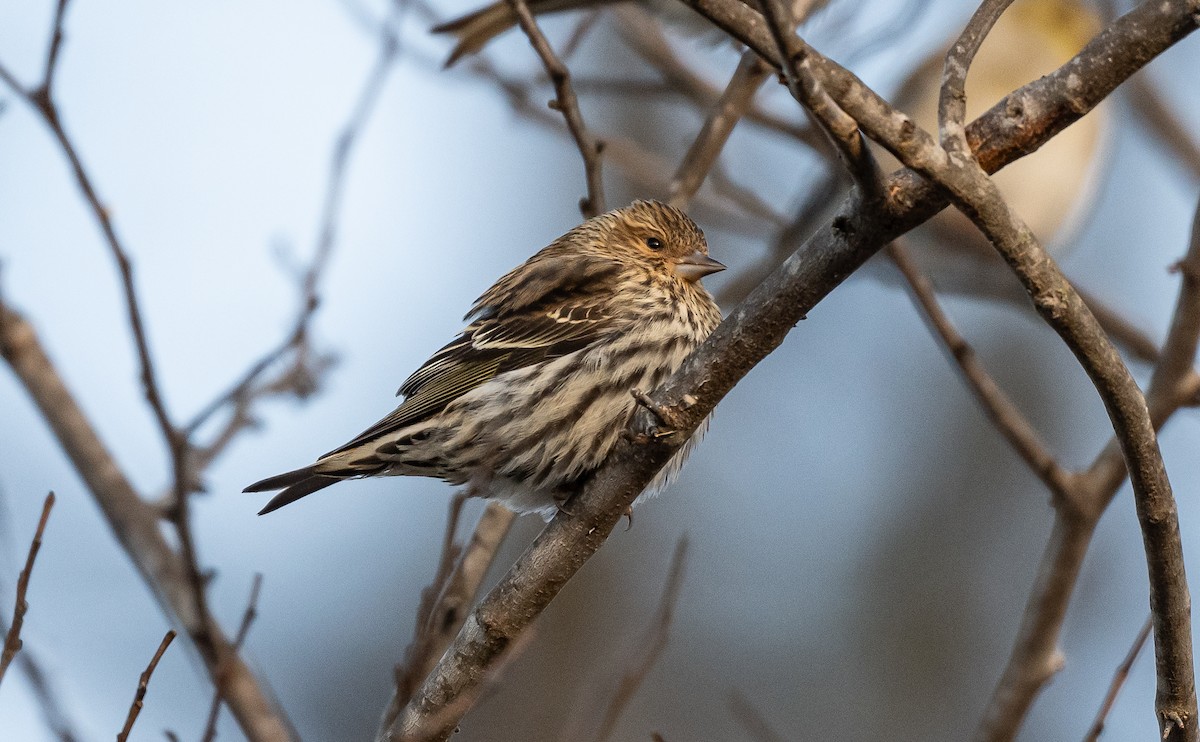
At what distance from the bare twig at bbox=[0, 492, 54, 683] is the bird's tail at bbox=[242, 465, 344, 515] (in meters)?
1.53

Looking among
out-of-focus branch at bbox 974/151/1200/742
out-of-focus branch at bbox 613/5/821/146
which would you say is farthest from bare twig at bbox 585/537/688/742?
out-of-focus branch at bbox 613/5/821/146

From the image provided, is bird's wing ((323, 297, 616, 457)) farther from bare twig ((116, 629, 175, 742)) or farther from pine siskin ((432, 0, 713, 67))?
bare twig ((116, 629, 175, 742))

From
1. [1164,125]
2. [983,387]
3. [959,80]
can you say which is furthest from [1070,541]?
[1164,125]

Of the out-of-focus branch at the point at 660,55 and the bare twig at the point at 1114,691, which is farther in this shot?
the out-of-focus branch at the point at 660,55

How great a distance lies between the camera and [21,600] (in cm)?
248

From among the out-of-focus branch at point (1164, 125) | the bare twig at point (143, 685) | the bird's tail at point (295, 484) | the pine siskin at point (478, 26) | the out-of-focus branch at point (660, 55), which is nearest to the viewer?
the bare twig at point (143, 685)

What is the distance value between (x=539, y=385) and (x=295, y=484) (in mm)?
899

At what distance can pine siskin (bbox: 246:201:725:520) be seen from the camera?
4.27 metres

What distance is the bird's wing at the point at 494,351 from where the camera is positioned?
179 inches

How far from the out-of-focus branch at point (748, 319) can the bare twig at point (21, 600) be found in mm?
924

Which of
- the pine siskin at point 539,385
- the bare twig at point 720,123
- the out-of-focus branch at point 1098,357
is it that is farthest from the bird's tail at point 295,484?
the out-of-focus branch at point 1098,357

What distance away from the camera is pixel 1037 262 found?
262 centimetres

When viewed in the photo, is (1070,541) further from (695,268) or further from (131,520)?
(131,520)

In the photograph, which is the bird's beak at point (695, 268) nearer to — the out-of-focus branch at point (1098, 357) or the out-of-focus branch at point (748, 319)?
the out-of-focus branch at point (748, 319)
